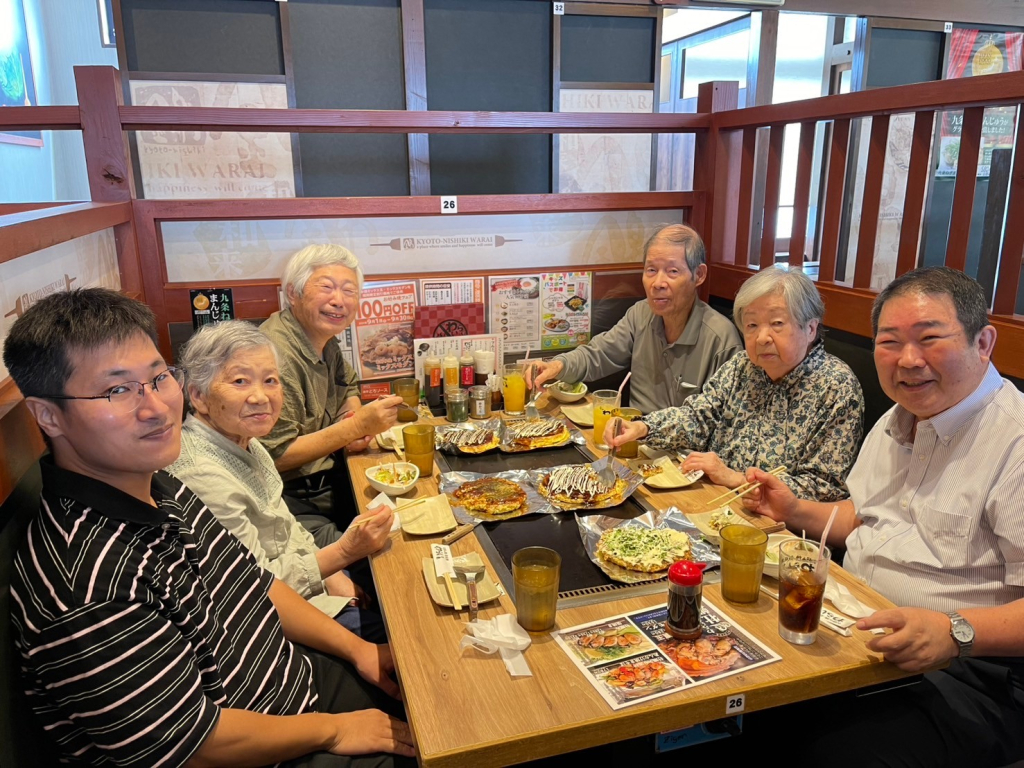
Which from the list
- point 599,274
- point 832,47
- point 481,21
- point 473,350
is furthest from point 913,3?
point 473,350

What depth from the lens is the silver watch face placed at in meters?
1.23

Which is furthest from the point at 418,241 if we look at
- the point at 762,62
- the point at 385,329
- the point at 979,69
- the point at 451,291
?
the point at 979,69

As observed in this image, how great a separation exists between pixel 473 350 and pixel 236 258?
932 mm

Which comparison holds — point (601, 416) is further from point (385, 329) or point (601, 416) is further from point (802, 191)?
point (802, 191)

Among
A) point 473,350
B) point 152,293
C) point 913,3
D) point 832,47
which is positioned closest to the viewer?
point 152,293

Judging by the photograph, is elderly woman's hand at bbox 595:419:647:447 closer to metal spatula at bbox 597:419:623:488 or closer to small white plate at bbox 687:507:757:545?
metal spatula at bbox 597:419:623:488

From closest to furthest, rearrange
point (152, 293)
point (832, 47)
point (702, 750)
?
point (702, 750)
point (152, 293)
point (832, 47)

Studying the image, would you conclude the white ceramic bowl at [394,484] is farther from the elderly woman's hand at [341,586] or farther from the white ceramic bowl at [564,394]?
the white ceramic bowl at [564,394]

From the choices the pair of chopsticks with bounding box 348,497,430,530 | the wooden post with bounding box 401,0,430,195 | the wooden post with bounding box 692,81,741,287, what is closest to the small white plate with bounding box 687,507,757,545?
the pair of chopsticks with bounding box 348,497,430,530

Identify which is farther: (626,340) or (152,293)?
(626,340)

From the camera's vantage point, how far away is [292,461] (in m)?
Result: 2.09

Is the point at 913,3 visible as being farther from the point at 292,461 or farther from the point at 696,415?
the point at 292,461

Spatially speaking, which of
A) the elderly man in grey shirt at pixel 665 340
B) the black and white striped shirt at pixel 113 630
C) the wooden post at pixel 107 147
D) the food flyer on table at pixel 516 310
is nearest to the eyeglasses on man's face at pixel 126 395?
the black and white striped shirt at pixel 113 630

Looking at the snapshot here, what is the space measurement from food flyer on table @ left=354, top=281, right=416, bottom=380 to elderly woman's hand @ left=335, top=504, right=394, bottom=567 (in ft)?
3.85
